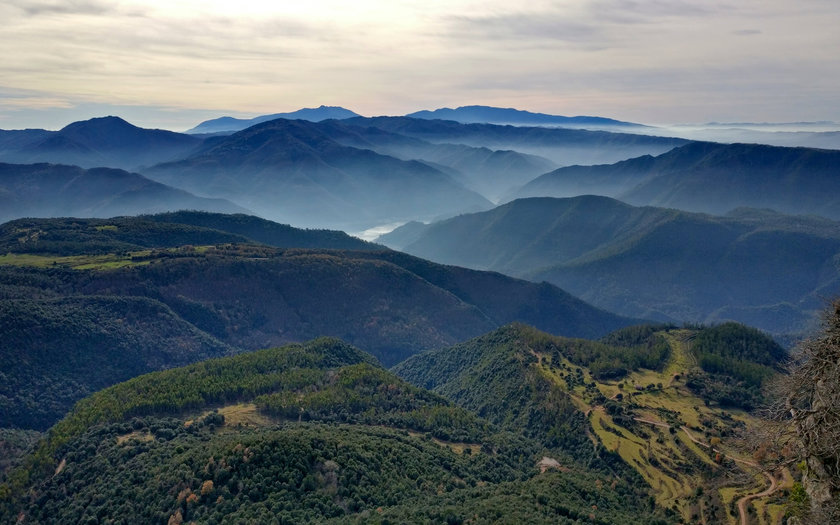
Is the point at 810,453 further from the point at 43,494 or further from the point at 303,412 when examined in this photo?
the point at 43,494

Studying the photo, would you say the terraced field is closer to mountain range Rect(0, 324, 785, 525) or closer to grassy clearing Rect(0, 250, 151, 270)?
mountain range Rect(0, 324, 785, 525)

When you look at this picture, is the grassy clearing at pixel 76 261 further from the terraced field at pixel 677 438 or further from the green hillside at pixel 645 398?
the terraced field at pixel 677 438

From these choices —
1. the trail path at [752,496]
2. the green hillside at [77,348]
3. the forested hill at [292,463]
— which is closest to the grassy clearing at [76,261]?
the green hillside at [77,348]

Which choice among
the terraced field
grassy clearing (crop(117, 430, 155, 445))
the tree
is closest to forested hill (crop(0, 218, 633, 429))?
grassy clearing (crop(117, 430, 155, 445))

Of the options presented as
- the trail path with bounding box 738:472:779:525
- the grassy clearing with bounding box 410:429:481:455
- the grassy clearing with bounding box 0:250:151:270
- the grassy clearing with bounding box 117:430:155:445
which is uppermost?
the grassy clearing with bounding box 0:250:151:270

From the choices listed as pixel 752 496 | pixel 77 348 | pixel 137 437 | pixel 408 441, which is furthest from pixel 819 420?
pixel 77 348

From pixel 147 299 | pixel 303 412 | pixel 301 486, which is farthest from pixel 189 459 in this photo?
pixel 147 299
